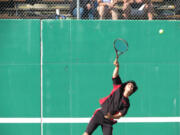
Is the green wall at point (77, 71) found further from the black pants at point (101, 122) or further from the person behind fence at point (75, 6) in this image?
the black pants at point (101, 122)

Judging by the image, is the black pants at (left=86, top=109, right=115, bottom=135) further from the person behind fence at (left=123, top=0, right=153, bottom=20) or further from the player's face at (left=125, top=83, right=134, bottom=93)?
the person behind fence at (left=123, top=0, right=153, bottom=20)

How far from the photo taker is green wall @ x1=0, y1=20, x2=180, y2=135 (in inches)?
257

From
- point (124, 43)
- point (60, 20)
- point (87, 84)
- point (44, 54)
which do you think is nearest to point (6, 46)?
point (44, 54)

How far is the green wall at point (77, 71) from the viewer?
6535 millimetres

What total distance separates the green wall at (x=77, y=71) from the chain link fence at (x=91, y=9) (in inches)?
18.5

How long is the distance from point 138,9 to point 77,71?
6.34ft

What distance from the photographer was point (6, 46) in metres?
6.58

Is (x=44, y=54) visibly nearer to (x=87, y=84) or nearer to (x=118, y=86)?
(x=87, y=84)

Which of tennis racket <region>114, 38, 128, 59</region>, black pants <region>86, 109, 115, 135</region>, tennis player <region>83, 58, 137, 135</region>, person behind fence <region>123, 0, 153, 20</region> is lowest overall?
black pants <region>86, 109, 115, 135</region>

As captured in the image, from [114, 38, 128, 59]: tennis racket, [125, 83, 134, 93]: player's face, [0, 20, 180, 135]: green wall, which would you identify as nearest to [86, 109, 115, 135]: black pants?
[125, 83, 134, 93]: player's face

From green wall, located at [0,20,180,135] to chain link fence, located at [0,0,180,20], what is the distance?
1.54 feet

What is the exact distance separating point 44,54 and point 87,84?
105cm

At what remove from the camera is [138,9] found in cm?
707

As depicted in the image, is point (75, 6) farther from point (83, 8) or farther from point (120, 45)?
point (120, 45)
